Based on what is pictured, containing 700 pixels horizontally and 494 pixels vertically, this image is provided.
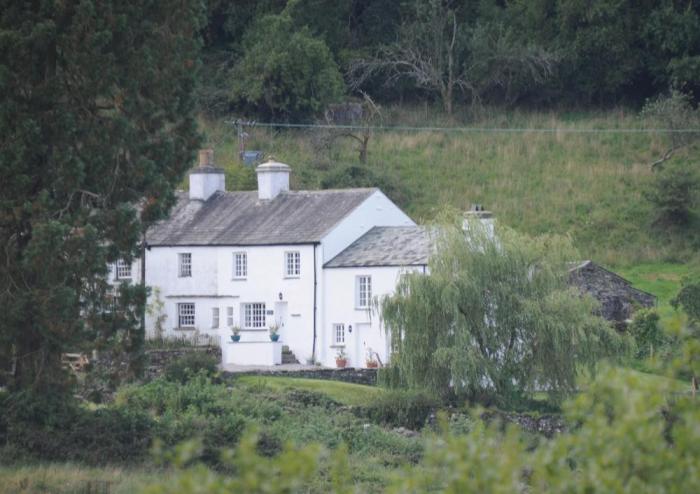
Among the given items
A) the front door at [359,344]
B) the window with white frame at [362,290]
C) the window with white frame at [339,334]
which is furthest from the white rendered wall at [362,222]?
the front door at [359,344]

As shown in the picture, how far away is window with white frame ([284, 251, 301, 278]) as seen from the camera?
53.5 m

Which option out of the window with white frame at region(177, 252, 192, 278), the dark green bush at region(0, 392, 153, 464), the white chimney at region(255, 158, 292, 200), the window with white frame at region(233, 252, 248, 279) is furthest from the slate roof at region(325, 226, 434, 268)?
the dark green bush at region(0, 392, 153, 464)

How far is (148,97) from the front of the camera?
35188 millimetres

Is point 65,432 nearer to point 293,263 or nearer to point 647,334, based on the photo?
point 293,263

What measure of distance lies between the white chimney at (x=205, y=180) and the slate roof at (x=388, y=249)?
310 inches

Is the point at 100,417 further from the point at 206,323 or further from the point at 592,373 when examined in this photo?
the point at 206,323

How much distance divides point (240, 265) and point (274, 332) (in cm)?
376

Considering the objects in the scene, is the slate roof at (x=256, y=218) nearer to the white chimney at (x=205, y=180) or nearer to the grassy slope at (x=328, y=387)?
the white chimney at (x=205, y=180)

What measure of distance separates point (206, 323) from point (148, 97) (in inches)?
831

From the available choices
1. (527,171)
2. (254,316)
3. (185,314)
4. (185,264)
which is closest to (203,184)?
(185,264)

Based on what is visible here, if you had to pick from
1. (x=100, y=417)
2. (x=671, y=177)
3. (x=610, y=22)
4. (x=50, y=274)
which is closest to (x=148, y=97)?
(x=50, y=274)

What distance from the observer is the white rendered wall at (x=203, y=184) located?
58.3 meters

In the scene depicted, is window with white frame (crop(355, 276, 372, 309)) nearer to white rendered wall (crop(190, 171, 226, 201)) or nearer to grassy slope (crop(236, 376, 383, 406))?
grassy slope (crop(236, 376, 383, 406))

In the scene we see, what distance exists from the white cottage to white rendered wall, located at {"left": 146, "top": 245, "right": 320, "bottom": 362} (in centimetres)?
4
